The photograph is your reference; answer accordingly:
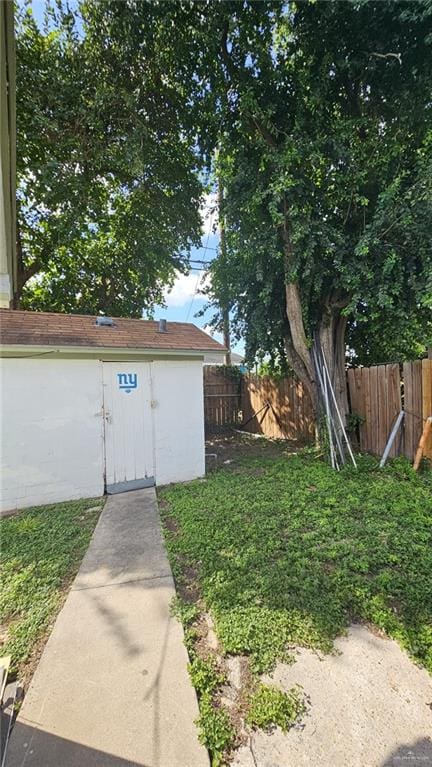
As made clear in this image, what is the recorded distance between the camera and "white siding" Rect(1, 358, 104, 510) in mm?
4148

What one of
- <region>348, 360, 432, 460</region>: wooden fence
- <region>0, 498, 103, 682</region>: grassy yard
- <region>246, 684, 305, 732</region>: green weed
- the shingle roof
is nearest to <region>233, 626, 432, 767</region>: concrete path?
<region>246, 684, 305, 732</region>: green weed

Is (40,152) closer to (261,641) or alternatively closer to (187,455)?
(187,455)

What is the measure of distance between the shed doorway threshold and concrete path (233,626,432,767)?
361 centimetres

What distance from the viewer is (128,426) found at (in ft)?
16.0

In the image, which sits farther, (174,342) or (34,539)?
(174,342)

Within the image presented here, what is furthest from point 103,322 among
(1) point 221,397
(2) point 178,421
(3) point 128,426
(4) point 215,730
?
(1) point 221,397

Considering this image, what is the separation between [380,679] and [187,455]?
13.2ft

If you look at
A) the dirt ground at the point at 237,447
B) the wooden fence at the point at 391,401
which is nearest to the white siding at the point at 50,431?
the dirt ground at the point at 237,447

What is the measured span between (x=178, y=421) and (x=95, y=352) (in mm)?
1754

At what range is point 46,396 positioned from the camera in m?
4.35

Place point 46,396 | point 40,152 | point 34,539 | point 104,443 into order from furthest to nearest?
1. point 40,152
2. point 104,443
3. point 46,396
4. point 34,539

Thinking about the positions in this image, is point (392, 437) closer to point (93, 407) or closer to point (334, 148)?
point (334, 148)

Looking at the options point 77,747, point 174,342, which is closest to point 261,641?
point 77,747

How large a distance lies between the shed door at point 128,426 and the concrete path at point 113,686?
2225 millimetres
